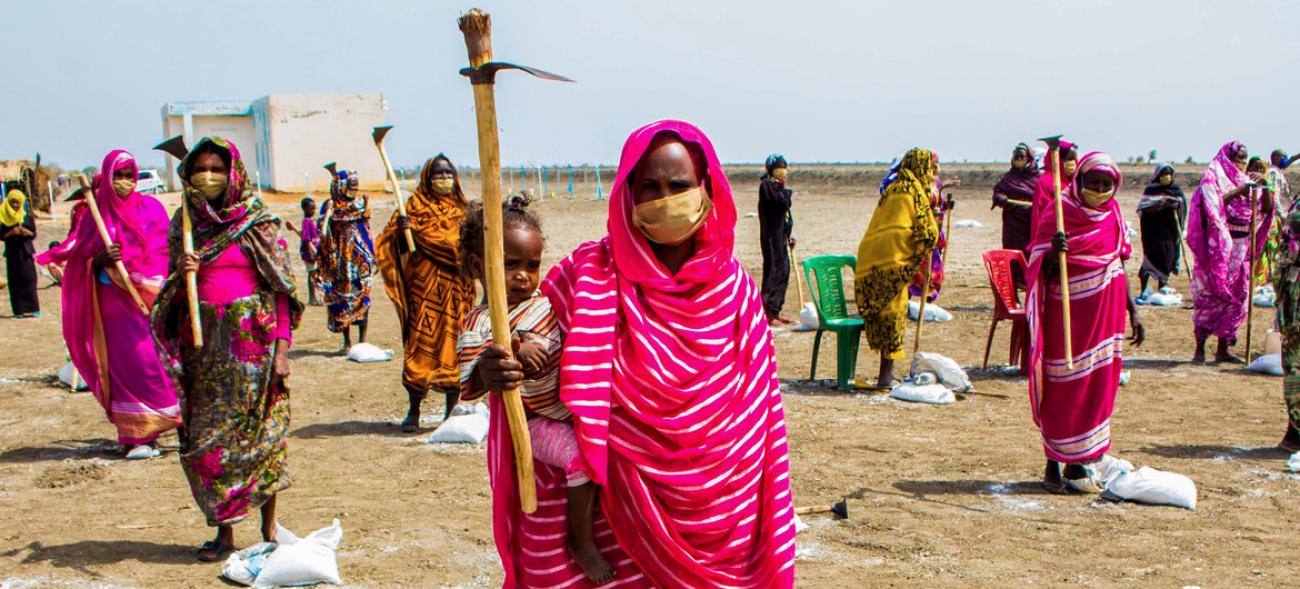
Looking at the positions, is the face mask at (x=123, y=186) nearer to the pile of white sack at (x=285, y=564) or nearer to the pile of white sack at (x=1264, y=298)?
the pile of white sack at (x=285, y=564)

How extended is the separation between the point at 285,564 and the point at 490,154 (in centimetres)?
318

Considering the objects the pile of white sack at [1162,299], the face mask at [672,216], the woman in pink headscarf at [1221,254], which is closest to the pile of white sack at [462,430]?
the face mask at [672,216]

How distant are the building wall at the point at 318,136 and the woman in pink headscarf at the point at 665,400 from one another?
37.9 metres

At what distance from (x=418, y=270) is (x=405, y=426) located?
1232 millimetres

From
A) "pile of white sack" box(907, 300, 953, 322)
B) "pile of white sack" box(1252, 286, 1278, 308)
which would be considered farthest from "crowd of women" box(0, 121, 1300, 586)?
"pile of white sack" box(907, 300, 953, 322)

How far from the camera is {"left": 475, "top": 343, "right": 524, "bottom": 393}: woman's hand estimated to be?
2.52 meters

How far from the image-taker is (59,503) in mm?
6609

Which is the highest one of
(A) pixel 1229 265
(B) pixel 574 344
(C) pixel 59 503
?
(B) pixel 574 344

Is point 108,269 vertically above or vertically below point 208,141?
below

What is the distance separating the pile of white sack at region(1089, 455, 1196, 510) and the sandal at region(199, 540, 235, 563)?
4606 millimetres

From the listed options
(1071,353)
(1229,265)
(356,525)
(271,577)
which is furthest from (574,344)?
(1229,265)

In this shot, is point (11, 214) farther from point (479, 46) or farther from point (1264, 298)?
point (1264, 298)

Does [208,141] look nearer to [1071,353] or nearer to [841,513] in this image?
[841,513]

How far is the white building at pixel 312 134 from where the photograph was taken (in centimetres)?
3978
